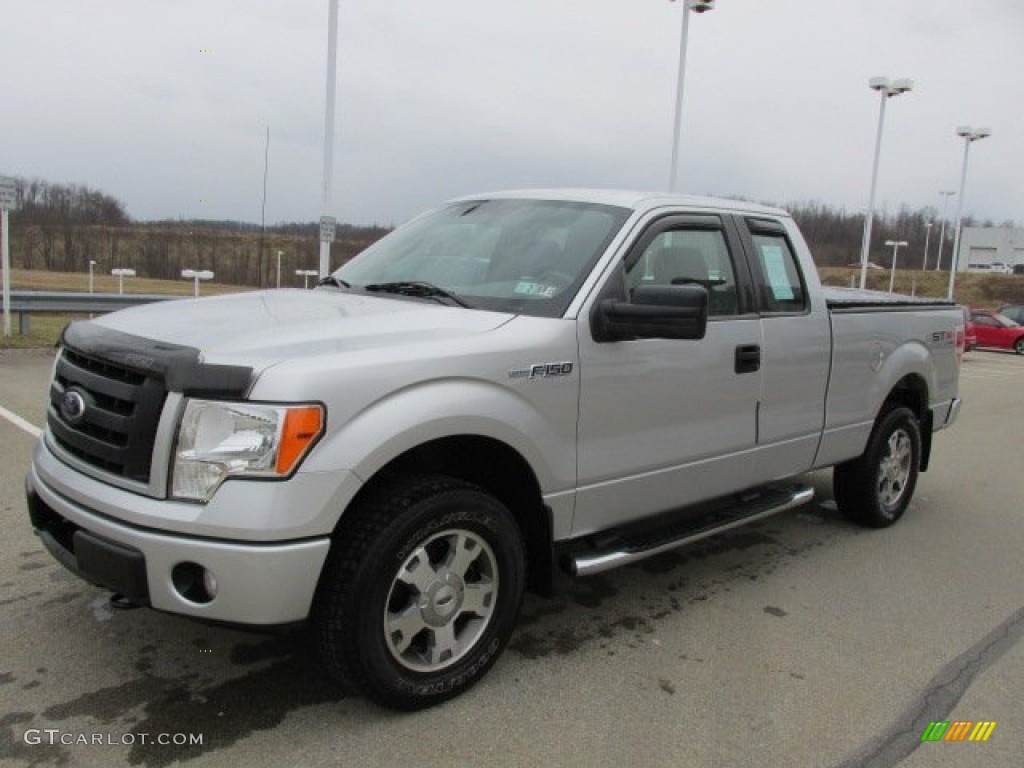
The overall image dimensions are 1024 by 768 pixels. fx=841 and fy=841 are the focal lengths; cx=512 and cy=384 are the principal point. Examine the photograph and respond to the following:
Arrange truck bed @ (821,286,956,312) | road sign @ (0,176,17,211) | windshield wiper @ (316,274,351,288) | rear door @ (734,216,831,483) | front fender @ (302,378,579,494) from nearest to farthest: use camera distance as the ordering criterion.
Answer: front fender @ (302,378,579,494)
windshield wiper @ (316,274,351,288)
rear door @ (734,216,831,483)
truck bed @ (821,286,956,312)
road sign @ (0,176,17,211)

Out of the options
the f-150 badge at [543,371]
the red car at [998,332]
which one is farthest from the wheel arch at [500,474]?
the red car at [998,332]

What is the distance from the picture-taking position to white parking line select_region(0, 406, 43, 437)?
6.87m

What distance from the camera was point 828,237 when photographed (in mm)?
106875

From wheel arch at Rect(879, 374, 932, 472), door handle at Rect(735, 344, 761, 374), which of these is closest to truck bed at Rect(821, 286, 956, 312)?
wheel arch at Rect(879, 374, 932, 472)

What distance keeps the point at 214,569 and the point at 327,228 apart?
12.9m

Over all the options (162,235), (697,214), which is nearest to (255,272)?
(162,235)

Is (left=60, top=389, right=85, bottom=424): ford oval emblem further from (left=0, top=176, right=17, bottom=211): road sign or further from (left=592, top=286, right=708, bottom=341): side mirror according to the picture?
(left=0, top=176, right=17, bottom=211): road sign

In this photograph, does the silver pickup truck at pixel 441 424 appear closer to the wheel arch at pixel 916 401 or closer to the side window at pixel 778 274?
the side window at pixel 778 274

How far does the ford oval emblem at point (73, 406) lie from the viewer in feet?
9.56

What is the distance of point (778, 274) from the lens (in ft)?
14.9

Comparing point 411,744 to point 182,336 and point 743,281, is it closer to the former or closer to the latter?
point 182,336

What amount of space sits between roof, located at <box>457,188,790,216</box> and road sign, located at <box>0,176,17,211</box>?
1016 cm

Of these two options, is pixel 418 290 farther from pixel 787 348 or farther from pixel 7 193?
pixel 7 193

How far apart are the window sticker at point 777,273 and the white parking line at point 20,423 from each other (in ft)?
18.6
